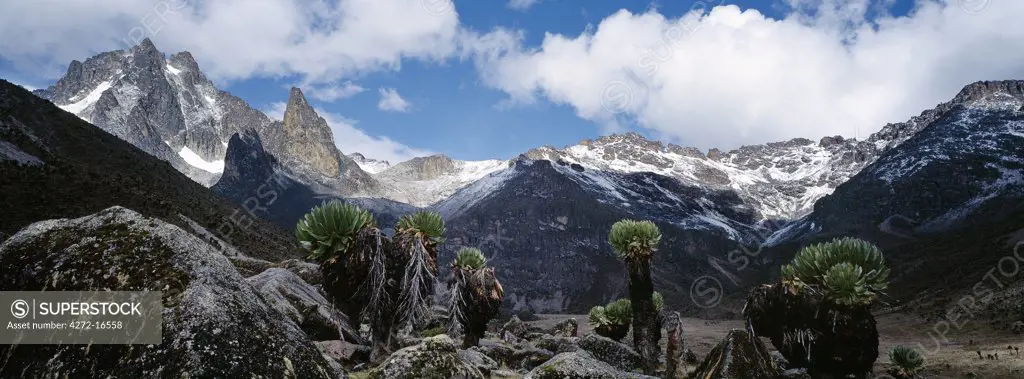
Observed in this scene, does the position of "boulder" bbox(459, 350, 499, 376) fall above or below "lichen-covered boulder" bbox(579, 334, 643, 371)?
above

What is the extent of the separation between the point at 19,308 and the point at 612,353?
21.0m

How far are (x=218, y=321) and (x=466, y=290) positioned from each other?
673 inches

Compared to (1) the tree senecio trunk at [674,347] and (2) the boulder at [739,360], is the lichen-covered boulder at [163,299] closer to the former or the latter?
(2) the boulder at [739,360]

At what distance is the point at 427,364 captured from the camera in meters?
8.20

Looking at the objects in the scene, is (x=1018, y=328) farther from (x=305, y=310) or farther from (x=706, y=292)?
(x=706, y=292)

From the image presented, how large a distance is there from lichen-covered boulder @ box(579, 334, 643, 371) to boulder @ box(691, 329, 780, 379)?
29.1ft

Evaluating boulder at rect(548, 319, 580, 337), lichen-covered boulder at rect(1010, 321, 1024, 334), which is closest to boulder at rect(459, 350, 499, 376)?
boulder at rect(548, 319, 580, 337)

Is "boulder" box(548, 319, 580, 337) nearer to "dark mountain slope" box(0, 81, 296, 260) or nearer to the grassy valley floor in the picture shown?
the grassy valley floor

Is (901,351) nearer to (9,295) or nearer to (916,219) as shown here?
(9,295)

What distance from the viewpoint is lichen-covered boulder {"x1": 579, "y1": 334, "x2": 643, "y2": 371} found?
22.7m

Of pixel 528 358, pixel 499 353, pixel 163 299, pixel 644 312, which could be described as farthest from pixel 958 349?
pixel 163 299

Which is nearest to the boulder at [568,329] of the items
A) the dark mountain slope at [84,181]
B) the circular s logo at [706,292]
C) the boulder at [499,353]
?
the boulder at [499,353]

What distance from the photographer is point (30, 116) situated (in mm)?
60906

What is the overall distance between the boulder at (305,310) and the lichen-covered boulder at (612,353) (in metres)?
9.32
